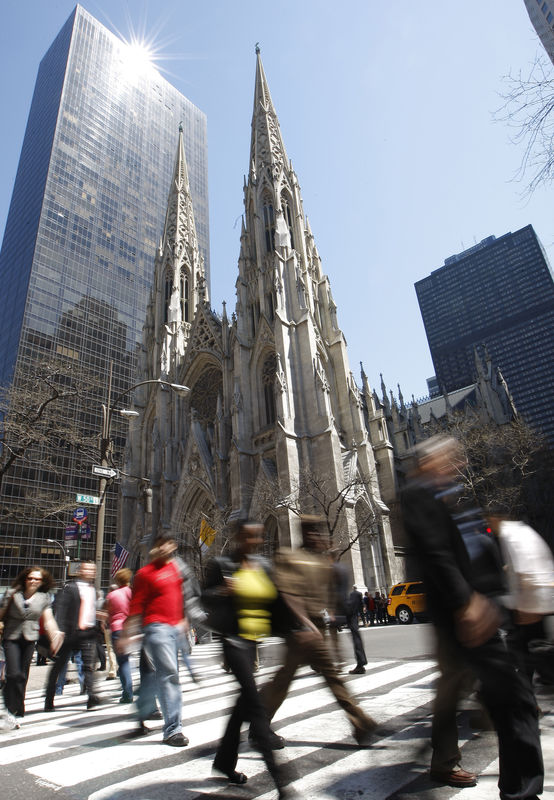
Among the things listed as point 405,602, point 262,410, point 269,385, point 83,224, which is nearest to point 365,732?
point 405,602

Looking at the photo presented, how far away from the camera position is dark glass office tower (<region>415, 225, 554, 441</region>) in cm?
7675

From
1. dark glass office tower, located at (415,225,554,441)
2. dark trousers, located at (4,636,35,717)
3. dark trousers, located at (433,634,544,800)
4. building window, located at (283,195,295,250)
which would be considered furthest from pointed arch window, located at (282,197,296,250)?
dark glass office tower, located at (415,225,554,441)

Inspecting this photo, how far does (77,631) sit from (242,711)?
3.91m

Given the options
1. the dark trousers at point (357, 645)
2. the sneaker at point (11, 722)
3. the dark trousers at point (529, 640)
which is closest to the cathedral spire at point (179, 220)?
the dark trousers at point (357, 645)

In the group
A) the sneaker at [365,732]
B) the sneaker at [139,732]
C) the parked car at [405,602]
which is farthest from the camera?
the parked car at [405,602]

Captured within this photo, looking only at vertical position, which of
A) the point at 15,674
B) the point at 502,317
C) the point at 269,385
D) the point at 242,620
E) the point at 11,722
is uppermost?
the point at 502,317

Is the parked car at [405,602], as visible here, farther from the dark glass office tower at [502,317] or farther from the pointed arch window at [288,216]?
the dark glass office tower at [502,317]

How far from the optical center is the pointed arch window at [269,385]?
28767 millimetres

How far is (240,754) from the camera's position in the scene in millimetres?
3557

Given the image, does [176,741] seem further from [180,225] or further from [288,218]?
[180,225]

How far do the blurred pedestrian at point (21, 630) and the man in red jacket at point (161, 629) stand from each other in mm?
1847

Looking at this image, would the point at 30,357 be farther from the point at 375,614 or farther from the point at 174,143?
the point at 174,143

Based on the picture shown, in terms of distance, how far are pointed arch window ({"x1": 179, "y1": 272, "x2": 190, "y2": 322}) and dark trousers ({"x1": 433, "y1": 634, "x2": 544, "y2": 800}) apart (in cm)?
3985

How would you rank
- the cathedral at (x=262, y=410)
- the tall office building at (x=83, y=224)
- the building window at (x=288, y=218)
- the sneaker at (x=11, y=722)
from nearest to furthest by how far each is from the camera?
the sneaker at (x=11, y=722) < the cathedral at (x=262, y=410) < the building window at (x=288, y=218) < the tall office building at (x=83, y=224)
